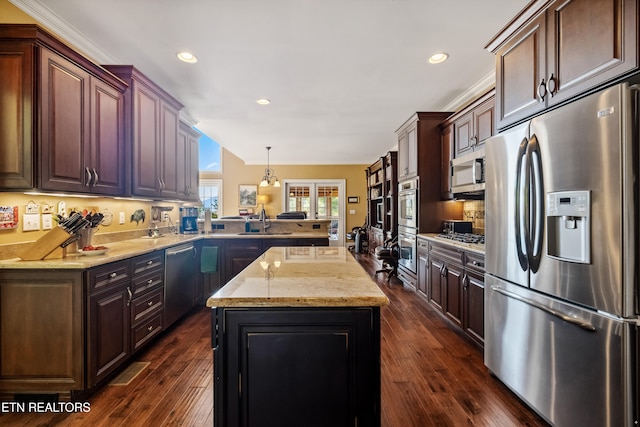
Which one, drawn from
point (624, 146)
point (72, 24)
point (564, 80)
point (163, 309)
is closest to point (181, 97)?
point (72, 24)

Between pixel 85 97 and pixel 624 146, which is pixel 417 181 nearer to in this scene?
pixel 624 146

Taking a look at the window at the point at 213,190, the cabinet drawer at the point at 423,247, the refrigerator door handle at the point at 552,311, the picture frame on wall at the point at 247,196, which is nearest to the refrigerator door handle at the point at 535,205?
the refrigerator door handle at the point at 552,311

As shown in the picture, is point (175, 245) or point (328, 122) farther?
point (328, 122)

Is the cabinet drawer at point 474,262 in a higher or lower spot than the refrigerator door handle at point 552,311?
higher

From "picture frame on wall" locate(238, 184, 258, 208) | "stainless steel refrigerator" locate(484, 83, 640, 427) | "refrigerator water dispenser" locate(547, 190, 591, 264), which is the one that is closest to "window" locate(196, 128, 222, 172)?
"picture frame on wall" locate(238, 184, 258, 208)

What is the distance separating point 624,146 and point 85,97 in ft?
10.6

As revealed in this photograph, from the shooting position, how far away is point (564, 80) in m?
1.60

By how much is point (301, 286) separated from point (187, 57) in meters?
2.72

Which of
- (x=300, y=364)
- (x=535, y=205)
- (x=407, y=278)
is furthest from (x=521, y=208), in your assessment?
(x=407, y=278)

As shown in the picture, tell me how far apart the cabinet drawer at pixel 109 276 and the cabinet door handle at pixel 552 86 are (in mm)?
2953

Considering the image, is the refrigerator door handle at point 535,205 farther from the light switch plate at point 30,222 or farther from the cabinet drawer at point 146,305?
the light switch plate at point 30,222

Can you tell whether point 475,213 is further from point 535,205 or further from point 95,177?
point 95,177

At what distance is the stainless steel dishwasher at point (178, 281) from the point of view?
2898 mm

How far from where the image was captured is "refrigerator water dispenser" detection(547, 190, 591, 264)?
1408mm
